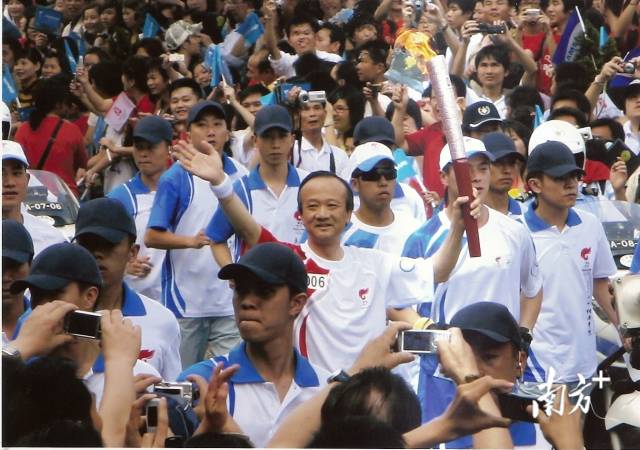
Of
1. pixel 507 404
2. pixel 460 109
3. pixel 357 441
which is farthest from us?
pixel 460 109

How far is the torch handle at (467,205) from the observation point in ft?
14.6

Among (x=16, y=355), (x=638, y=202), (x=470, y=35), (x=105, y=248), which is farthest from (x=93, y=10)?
(x=16, y=355)

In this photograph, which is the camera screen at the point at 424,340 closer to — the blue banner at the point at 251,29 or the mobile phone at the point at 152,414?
the mobile phone at the point at 152,414

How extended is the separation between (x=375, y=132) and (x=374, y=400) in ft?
7.55

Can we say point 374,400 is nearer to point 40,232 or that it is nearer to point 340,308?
point 340,308

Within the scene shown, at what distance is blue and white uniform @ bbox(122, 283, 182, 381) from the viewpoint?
4.09 m

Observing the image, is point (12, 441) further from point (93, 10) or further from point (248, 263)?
point (93, 10)

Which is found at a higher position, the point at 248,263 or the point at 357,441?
the point at 248,263

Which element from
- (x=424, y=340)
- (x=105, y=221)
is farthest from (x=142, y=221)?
(x=424, y=340)

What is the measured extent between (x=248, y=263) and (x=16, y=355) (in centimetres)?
61

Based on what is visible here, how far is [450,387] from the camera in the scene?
4.30 meters

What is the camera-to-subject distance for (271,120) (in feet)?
17.2

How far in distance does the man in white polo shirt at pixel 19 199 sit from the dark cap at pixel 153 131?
1.80 ft

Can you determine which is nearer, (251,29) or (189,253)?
(189,253)
